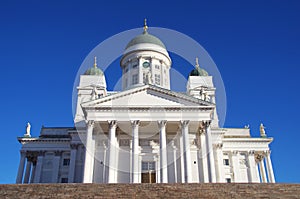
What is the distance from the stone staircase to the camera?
1642 centimetres

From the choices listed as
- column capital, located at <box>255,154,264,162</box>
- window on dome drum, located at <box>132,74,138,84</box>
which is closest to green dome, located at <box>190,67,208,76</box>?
window on dome drum, located at <box>132,74,138,84</box>

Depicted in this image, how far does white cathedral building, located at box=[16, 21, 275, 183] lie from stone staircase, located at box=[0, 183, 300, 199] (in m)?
9.69

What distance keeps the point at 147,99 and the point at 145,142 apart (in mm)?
5076

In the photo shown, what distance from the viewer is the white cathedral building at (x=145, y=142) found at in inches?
1149

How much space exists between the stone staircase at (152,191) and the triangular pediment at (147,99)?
12789 mm

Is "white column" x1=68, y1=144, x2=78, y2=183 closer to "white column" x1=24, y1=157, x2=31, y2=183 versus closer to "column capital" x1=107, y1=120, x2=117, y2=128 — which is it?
"white column" x1=24, y1=157, x2=31, y2=183

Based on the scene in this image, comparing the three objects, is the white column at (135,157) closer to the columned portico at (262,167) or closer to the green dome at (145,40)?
the green dome at (145,40)

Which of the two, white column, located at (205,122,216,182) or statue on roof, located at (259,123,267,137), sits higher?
statue on roof, located at (259,123,267,137)

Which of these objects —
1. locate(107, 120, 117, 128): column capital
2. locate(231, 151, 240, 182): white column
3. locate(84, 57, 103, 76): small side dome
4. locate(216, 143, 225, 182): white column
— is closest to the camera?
locate(107, 120, 117, 128): column capital

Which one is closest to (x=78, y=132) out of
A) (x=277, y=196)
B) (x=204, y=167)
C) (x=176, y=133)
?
(x=176, y=133)

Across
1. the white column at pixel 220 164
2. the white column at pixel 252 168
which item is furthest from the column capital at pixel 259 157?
the white column at pixel 220 164

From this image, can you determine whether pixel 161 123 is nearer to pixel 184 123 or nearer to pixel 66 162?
pixel 184 123

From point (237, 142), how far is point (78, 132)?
19076 millimetres

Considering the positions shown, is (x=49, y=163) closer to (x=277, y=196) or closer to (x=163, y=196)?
(x=163, y=196)
